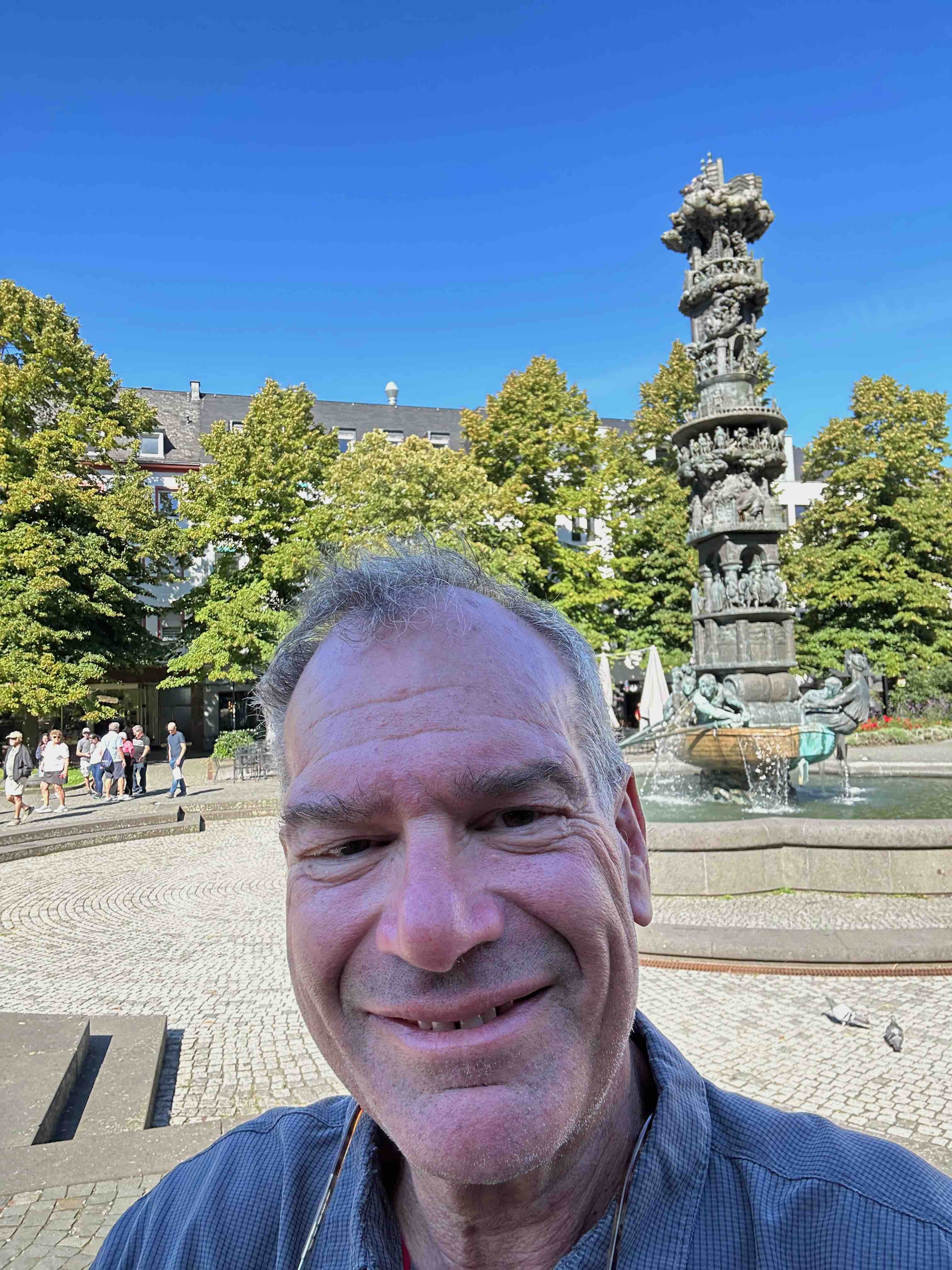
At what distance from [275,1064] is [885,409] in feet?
111

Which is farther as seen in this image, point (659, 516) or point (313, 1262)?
point (659, 516)

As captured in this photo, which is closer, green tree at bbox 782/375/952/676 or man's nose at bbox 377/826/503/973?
man's nose at bbox 377/826/503/973

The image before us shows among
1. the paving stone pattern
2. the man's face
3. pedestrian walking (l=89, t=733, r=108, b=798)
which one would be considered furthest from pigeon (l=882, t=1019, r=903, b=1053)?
pedestrian walking (l=89, t=733, r=108, b=798)

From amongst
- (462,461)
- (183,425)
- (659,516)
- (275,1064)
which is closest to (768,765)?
(275,1064)

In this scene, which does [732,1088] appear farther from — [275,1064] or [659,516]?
[659,516]

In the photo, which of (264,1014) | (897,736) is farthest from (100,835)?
(897,736)

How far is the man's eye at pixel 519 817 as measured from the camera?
1206mm

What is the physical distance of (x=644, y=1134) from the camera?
3.85 ft

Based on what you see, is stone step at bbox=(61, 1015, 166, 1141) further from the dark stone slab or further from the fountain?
the fountain

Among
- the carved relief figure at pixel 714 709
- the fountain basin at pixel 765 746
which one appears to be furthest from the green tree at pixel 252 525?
the fountain basin at pixel 765 746

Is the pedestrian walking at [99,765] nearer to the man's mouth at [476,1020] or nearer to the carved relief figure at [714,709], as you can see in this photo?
the carved relief figure at [714,709]

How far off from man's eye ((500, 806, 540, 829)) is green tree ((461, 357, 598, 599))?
1079 inches

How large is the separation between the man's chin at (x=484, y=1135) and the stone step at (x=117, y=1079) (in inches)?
156

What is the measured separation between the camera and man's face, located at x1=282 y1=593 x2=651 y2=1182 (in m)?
1.08
